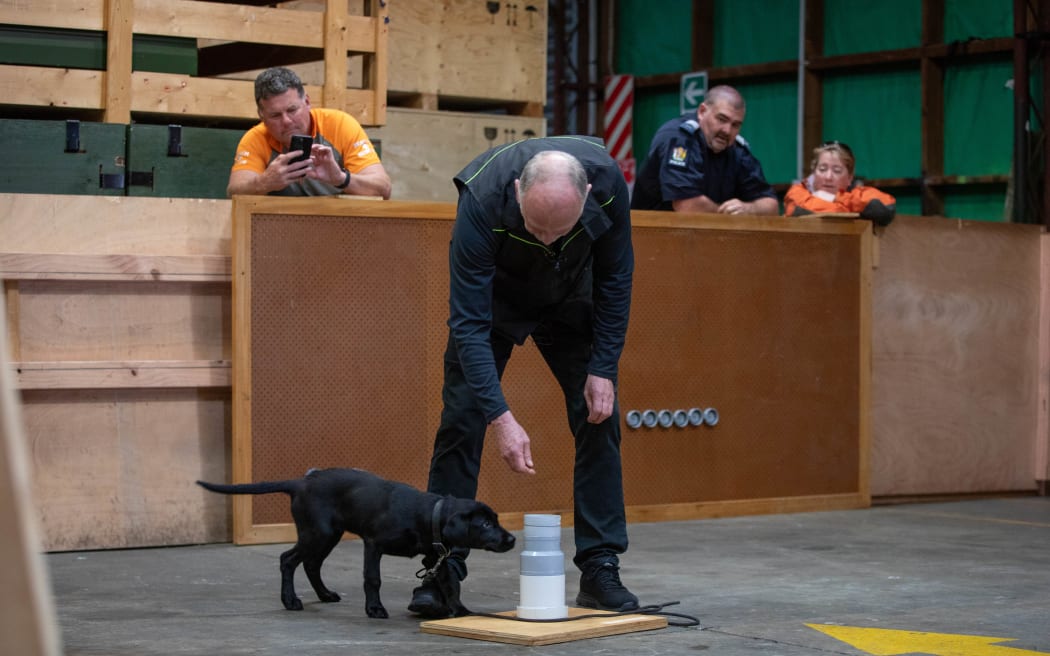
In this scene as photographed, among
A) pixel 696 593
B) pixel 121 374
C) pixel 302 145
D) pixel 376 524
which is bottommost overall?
pixel 696 593

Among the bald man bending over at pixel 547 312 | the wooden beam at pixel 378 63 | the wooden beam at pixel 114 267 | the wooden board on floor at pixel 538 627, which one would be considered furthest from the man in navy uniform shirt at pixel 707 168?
the wooden board on floor at pixel 538 627

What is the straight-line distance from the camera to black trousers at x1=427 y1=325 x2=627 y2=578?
471 cm

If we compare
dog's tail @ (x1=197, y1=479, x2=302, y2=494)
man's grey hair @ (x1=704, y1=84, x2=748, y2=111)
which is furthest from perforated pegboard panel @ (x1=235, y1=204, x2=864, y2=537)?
dog's tail @ (x1=197, y1=479, x2=302, y2=494)

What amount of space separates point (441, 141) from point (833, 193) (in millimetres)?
2509

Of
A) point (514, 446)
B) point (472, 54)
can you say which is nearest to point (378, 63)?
point (472, 54)

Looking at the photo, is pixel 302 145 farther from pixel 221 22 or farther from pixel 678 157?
pixel 678 157

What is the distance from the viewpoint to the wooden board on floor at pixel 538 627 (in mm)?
4094

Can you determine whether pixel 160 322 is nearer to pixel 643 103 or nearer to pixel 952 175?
pixel 952 175

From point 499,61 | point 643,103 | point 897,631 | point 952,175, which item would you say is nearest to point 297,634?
point 897,631

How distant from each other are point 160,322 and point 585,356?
7.83 feet

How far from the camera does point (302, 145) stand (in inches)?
244

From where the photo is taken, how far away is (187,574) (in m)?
5.54

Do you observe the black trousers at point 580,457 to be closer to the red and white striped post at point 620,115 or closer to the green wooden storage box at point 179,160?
the green wooden storage box at point 179,160

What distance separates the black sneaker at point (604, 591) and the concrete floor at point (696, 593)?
24 centimetres
